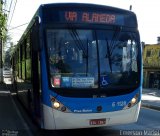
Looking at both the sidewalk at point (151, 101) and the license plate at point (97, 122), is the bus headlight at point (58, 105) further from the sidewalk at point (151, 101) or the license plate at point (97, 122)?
the sidewalk at point (151, 101)

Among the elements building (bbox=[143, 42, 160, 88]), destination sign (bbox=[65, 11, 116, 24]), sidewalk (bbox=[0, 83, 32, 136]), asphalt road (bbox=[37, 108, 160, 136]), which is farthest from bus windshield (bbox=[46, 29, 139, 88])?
building (bbox=[143, 42, 160, 88])

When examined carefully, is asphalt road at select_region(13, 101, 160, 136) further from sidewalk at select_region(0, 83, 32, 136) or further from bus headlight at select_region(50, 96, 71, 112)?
bus headlight at select_region(50, 96, 71, 112)

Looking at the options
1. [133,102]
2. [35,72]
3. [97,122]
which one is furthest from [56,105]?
[133,102]

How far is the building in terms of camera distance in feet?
Answer: 185

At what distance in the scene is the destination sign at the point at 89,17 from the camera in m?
9.56

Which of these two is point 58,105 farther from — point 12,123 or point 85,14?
point 12,123

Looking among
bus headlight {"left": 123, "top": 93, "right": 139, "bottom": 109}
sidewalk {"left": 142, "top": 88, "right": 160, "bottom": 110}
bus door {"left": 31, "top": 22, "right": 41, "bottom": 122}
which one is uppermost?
bus door {"left": 31, "top": 22, "right": 41, "bottom": 122}

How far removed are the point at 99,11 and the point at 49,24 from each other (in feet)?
4.48

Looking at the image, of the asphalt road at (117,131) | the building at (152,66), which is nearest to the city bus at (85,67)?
the asphalt road at (117,131)

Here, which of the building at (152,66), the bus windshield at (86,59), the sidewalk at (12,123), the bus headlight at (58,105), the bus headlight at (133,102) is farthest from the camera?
the building at (152,66)

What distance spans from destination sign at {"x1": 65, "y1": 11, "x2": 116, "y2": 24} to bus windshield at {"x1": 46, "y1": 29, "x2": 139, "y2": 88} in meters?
0.28

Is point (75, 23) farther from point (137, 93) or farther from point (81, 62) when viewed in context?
point (137, 93)

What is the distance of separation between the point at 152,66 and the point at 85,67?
161 feet

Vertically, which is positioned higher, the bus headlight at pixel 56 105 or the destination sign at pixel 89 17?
the destination sign at pixel 89 17
